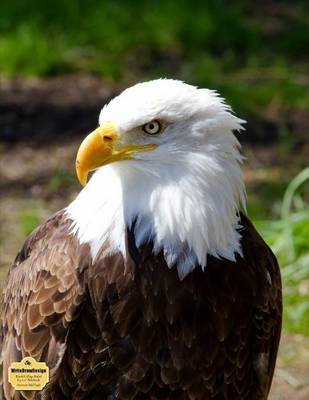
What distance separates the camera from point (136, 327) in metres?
3.59

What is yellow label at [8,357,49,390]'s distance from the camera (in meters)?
3.64

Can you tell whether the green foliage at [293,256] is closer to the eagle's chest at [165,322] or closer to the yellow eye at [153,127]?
the eagle's chest at [165,322]

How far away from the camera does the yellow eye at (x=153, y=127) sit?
133 inches

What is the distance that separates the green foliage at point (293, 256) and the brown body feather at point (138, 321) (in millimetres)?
1663

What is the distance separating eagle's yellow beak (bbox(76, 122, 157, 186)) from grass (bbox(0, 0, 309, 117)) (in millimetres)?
4299

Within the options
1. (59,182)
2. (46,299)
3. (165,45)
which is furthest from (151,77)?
(46,299)

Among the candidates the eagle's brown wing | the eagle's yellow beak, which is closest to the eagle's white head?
the eagle's yellow beak

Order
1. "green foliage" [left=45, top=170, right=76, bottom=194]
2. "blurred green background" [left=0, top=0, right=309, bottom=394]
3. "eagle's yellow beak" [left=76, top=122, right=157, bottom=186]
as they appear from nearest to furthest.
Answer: "eagle's yellow beak" [left=76, top=122, right=157, bottom=186], "blurred green background" [left=0, top=0, right=309, bottom=394], "green foliage" [left=45, top=170, right=76, bottom=194]

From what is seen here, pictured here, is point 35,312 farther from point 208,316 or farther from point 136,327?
point 208,316

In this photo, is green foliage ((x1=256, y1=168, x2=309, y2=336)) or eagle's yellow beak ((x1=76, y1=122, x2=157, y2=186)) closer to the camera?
eagle's yellow beak ((x1=76, y1=122, x2=157, y2=186))

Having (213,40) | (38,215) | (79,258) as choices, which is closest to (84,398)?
(79,258)

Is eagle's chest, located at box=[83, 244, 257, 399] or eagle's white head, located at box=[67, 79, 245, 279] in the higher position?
eagle's white head, located at box=[67, 79, 245, 279]

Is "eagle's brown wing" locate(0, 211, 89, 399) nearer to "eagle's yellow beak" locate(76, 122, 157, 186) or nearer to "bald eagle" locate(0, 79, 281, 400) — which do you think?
"bald eagle" locate(0, 79, 281, 400)

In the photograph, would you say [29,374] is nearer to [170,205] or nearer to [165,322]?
[165,322]
